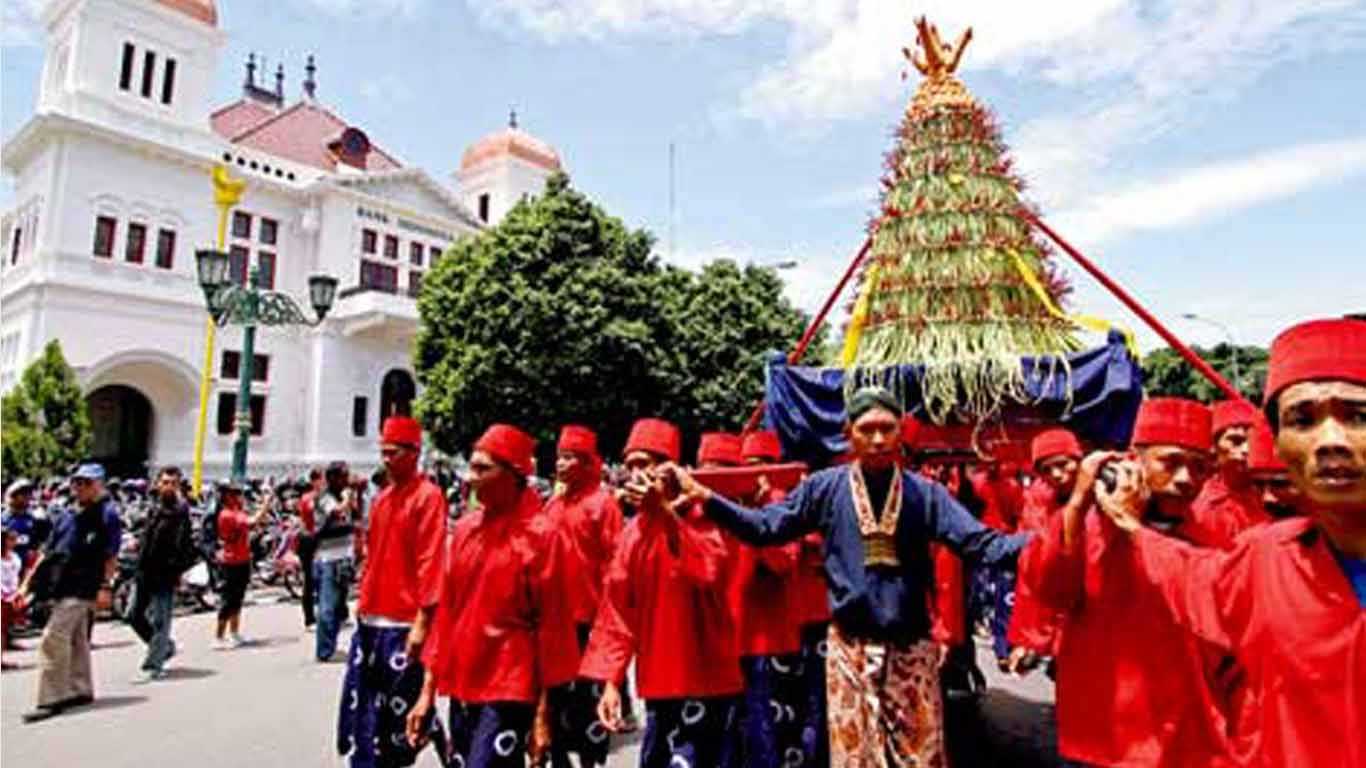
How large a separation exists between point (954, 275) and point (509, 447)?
3162 mm

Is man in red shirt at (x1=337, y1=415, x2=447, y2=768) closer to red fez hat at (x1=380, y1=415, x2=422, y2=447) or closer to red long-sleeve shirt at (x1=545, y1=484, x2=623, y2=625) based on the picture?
red fez hat at (x1=380, y1=415, x2=422, y2=447)

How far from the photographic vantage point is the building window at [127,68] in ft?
88.2

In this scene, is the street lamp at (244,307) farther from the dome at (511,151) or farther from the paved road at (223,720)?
the dome at (511,151)

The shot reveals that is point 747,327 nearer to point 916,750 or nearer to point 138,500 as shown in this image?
point 138,500

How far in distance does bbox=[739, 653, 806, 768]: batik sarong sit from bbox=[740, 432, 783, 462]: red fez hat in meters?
1.22

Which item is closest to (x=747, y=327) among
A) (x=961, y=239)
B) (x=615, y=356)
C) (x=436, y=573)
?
(x=615, y=356)

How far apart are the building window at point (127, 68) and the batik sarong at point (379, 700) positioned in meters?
29.3

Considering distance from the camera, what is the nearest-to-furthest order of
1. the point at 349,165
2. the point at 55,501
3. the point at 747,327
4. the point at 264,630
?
the point at 264,630, the point at 55,501, the point at 747,327, the point at 349,165

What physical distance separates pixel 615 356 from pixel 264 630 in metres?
12.2

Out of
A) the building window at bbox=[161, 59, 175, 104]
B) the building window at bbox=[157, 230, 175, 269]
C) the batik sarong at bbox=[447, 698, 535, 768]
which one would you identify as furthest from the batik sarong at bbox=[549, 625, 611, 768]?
the building window at bbox=[161, 59, 175, 104]

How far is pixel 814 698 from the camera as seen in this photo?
191 inches

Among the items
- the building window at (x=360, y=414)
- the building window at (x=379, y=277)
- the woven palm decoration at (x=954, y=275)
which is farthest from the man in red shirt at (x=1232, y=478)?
the building window at (x=379, y=277)

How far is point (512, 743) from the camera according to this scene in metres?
3.40

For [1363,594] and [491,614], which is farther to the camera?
[491,614]
